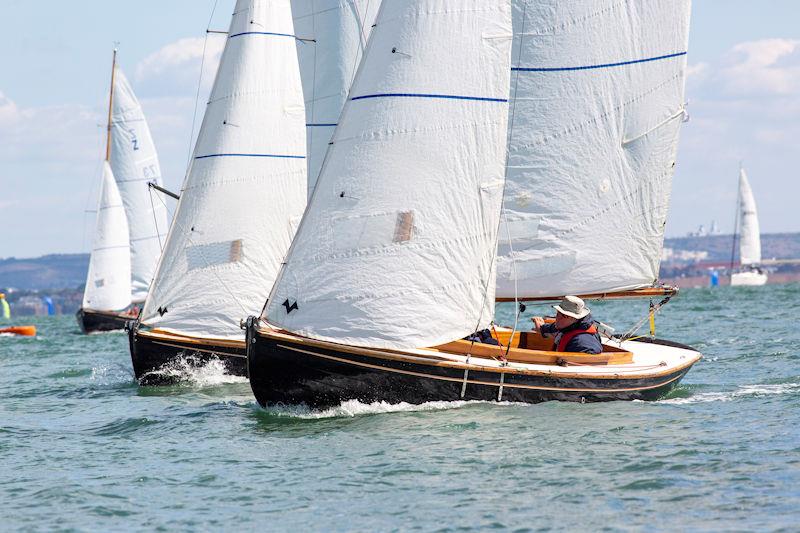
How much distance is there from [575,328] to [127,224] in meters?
33.0

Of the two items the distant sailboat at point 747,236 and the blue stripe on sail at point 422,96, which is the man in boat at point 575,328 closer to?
the blue stripe on sail at point 422,96

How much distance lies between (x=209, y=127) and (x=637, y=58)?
317 inches

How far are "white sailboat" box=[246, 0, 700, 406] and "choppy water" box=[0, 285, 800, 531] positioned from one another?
41 cm

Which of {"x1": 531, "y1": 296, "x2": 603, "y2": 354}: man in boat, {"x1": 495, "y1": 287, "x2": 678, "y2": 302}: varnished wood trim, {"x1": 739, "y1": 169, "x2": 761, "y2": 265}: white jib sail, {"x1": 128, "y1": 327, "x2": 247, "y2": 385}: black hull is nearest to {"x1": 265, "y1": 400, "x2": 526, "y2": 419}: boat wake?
{"x1": 531, "y1": 296, "x2": 603, "y2": 354}: man in boat

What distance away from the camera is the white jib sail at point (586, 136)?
1828cm

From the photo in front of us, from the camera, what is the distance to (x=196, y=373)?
22.0 m

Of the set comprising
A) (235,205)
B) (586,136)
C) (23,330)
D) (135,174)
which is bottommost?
(23,330)

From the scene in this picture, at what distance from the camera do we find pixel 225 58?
2328 cm

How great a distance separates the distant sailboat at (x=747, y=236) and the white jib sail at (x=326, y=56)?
8156cm

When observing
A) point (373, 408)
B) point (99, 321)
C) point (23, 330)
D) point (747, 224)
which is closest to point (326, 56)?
point (373, 408)

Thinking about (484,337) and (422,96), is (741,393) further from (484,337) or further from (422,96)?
(422,96)

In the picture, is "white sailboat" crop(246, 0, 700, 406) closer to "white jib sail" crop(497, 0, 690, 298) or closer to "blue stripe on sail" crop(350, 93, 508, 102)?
"blue stripe on sail" crop(350, 93, 508, 102)

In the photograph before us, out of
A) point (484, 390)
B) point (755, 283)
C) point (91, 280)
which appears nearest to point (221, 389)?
point (484, 390)

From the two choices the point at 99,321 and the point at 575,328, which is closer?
the point at 575,328
